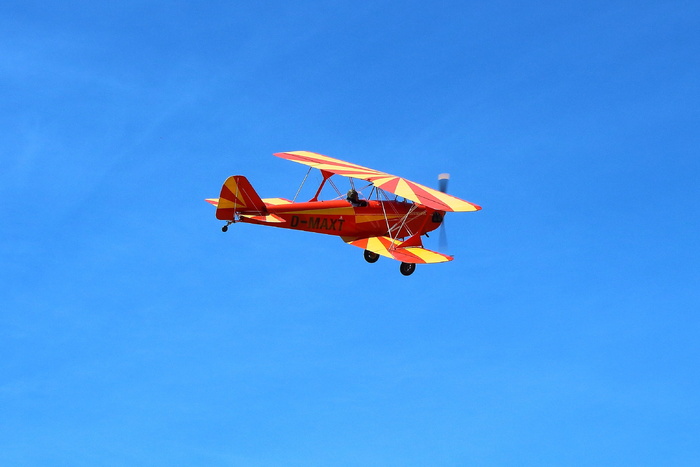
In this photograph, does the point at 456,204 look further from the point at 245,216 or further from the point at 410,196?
the point at 245,216

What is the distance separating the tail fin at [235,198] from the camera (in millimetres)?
28094

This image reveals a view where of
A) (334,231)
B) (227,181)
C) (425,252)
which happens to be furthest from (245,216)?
(425,252)

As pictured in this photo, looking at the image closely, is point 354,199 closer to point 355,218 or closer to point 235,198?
point 355,218

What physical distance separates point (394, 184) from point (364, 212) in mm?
1524

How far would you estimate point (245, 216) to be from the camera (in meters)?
28.6

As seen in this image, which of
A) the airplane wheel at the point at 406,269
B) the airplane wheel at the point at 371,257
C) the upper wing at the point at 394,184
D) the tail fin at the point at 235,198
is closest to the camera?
the tail fin at the point at 235,198

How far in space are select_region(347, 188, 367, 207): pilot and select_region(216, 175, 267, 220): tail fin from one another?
3.46m

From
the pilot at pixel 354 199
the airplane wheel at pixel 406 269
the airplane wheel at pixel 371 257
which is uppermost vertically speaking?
the pilot at pixel 354 199

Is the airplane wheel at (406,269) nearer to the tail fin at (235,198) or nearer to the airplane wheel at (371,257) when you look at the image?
the airplane wheel at (371,257)

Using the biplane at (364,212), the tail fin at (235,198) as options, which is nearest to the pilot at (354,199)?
the biplane at (364,212)

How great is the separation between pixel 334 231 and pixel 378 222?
157 cm

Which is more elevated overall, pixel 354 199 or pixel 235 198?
pixel 354 199

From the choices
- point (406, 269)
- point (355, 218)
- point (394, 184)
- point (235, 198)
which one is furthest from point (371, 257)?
point (235, 198)

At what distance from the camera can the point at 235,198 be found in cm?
2830
